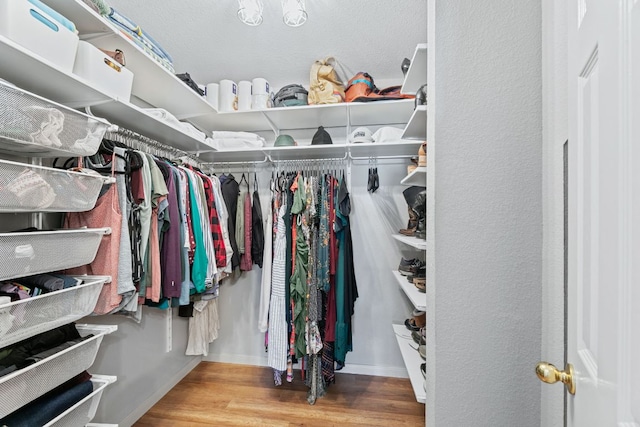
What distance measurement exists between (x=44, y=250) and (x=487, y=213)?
1.37 meters

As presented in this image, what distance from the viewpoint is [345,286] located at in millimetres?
1806

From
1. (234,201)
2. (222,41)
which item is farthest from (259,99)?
(234,201)

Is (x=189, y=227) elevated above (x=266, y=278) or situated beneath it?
elevated above

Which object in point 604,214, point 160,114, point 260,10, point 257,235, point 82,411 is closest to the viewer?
point 604,214

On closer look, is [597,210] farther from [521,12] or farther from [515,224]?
[521,12]

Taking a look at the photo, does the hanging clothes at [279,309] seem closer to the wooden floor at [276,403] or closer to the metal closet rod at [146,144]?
the wooden floor at [276,403]

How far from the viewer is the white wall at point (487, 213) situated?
30.3 inches

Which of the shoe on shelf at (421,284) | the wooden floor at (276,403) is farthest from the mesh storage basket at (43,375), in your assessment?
the shoe on shelf at (421,284)

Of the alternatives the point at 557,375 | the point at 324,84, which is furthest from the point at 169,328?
the point at 557,375

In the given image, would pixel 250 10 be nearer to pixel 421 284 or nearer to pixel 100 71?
pixel 100 71

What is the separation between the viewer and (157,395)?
186 centimetres

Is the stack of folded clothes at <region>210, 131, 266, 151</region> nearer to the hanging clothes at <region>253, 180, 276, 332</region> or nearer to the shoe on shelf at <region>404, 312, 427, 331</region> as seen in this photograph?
the hanging clothes at <region>253, 180, 276, 332</region>

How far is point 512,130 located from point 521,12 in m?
0.34

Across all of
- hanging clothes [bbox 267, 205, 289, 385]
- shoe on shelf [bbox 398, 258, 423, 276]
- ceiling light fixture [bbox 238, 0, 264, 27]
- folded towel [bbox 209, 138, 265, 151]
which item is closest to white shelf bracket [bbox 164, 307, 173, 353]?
hanging clothes [bbox 267, 205, 289, 385]
